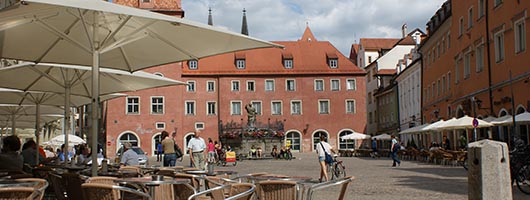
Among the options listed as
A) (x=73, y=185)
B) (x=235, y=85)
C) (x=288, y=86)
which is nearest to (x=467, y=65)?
(x=288, y=86)

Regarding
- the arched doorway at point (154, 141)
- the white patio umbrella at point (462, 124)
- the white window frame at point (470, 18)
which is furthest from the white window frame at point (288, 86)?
the white patio umbrella at point (462, 124)

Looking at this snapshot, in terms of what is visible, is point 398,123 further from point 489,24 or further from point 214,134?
point 489,24

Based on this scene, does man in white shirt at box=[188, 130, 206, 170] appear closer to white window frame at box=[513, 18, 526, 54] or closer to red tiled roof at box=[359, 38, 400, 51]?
white window frame at box=[513, 18, 526, 54]

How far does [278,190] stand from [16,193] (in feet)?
8.94

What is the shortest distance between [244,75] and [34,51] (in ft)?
165

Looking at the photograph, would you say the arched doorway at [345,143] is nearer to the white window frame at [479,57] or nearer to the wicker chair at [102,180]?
the white window frame at [479,57]

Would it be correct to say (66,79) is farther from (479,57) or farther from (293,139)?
(293,139)

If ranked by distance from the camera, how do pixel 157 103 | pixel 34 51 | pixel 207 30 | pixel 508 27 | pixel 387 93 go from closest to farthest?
pixel 207 30 → pixel 34 51 → pixel 508 27 → pixel 157 103 → pixel 387 93

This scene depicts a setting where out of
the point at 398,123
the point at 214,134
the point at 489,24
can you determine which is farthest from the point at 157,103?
the point at 489,24

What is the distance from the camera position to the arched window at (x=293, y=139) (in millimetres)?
59812

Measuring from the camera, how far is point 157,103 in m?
57.4

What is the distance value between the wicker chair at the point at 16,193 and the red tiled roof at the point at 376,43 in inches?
3099

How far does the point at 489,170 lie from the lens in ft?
21.4

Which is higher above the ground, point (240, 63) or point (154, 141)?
point (240, 63)
